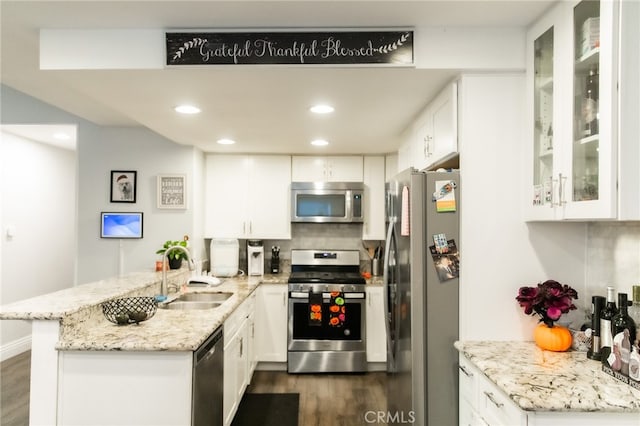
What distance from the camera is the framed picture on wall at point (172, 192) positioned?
3857 mm

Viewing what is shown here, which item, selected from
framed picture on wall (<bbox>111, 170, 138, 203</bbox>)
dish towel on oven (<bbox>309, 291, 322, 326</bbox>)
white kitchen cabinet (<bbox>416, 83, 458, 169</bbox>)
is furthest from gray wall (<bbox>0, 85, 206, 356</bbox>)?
white kitchen cabinet (<bbox>416, 83, 458, 169</bbox>)

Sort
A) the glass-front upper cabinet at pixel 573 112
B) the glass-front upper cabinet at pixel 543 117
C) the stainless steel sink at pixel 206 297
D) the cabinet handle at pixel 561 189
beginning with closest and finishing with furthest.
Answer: the glass-front upper cabinet at pixel 573 112
the cabinet handle at pixel 561 189
the glass-front upper cabinet at pixel 543 117
the stainless steel sink at pixel 206 297

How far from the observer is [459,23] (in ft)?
6.14

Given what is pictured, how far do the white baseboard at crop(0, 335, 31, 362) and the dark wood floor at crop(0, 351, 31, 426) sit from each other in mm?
43

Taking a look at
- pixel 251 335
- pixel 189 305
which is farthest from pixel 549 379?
pixel 251 335

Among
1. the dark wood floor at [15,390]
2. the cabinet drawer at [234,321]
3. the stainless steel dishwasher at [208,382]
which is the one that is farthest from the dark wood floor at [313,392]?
the stainless steel dishwasher at [208,382]

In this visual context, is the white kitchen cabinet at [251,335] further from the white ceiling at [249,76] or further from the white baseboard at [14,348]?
the white baseboard at [14,348]

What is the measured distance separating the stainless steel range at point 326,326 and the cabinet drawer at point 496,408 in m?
2.17

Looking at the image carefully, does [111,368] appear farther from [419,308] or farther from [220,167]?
[220,167]

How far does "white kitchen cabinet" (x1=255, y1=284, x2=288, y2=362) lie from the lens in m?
3.90

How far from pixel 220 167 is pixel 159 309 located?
1.95 metres

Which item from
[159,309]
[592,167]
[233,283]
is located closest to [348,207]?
[233,283]

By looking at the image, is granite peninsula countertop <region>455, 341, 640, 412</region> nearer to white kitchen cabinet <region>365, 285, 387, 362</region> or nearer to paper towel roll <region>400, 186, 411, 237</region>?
paper towel roll <region>400, 186, 411, 237</region>

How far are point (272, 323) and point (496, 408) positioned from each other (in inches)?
104
